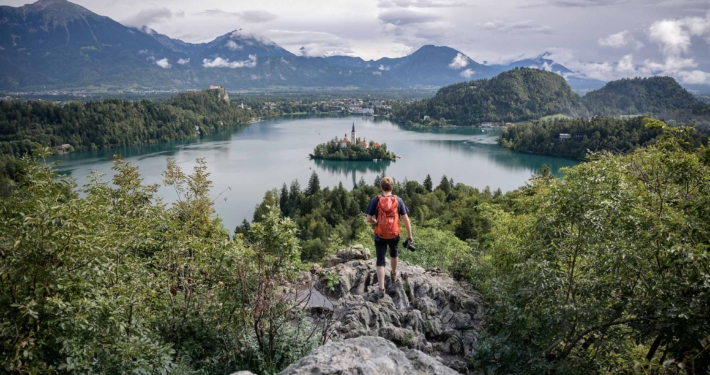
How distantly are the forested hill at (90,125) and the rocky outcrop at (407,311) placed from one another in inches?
3068

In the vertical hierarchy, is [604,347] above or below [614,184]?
below

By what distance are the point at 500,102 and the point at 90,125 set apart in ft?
392

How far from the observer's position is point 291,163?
70062 mm

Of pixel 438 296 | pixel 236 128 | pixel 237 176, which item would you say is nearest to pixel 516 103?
pixel 236 128

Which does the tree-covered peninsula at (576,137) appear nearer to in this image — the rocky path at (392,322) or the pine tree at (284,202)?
the pine tree at (284,202)

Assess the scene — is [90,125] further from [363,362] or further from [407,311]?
[363,362]

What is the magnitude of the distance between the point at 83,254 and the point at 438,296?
559cm

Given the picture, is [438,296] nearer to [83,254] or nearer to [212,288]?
[212,288]

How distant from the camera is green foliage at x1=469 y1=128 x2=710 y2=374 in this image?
13.0 ft

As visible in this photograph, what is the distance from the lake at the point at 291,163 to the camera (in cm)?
5297

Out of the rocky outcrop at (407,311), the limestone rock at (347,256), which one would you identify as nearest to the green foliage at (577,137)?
the limestone rock at (347,256)

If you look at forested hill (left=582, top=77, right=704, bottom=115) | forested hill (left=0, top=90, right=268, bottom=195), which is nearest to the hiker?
forested hill (left=0, top=90, right=268, bottom=195)

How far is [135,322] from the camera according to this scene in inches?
173

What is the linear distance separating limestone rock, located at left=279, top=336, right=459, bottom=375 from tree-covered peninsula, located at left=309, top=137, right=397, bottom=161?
7278 cm
